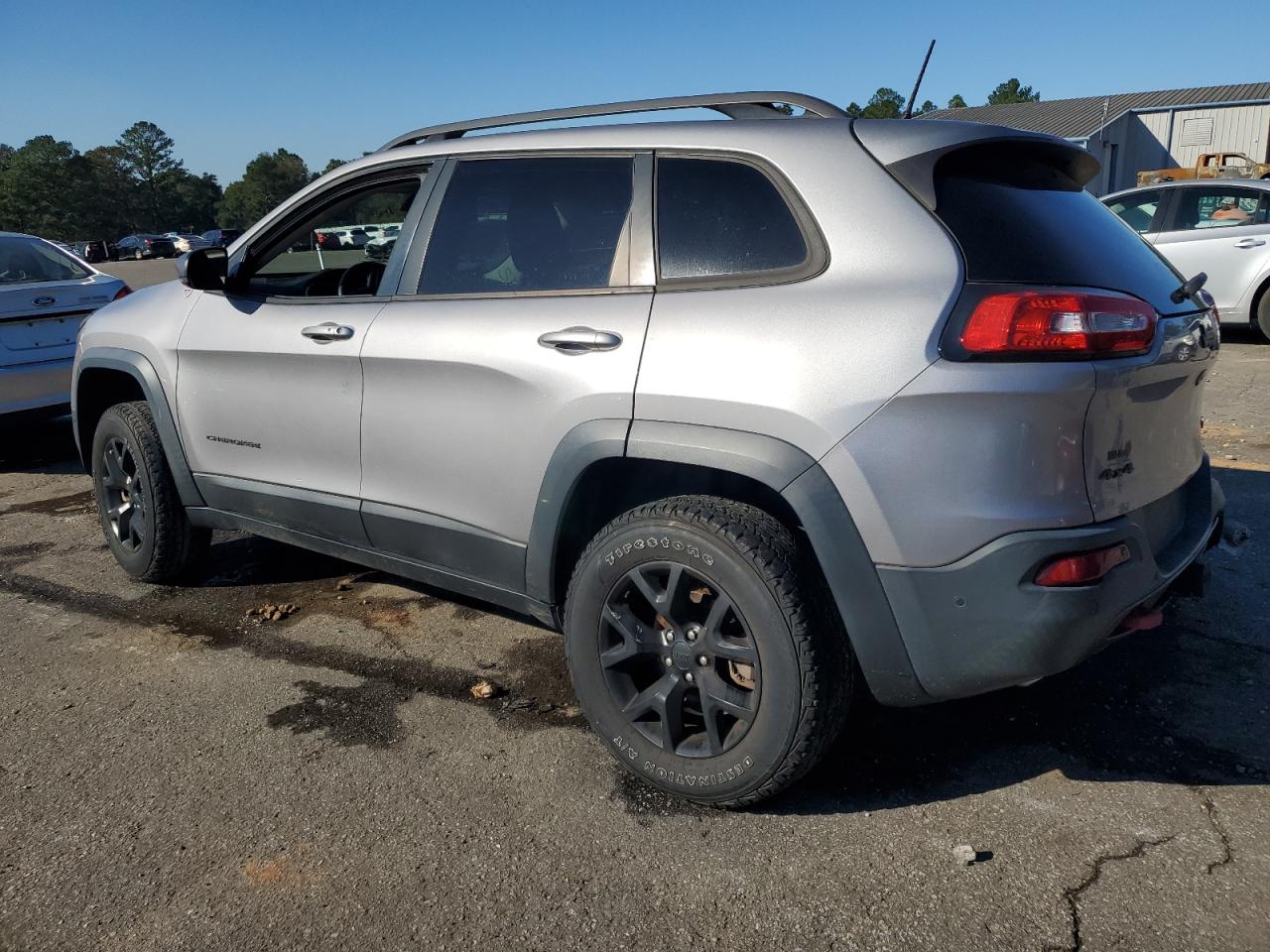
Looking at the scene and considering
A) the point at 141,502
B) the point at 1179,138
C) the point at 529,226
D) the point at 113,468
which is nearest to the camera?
the point at 529,226

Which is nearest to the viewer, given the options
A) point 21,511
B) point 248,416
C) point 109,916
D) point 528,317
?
point 109,916

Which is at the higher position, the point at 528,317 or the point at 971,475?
the point at 528,317

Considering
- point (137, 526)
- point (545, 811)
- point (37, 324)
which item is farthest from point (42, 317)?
point (545, 811)

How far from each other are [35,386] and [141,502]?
321 cm

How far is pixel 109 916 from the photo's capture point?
2.37 m

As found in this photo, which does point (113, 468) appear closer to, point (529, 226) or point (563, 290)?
point (529, 226)

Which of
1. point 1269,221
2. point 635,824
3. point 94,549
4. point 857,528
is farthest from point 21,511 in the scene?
point 1269,221

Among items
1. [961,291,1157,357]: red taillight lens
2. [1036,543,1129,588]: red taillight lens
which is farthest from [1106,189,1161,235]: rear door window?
[1036,543,1129,588]: red taillight lens

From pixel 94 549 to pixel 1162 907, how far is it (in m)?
5.04

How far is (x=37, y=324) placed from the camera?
696 cm

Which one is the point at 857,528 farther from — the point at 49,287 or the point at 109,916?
the point at 49,287

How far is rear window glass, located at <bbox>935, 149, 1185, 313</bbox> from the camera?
239 centimetres

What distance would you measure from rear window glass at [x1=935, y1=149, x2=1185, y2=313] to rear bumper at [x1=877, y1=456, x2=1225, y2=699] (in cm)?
61

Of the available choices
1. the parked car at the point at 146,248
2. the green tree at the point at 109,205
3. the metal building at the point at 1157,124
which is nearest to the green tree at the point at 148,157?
the green tree at the point at 109,205
